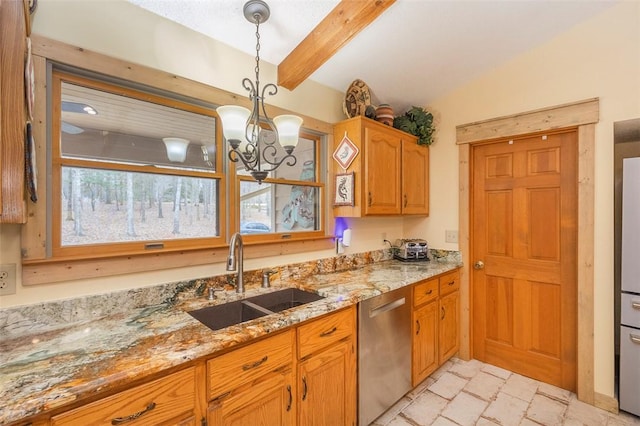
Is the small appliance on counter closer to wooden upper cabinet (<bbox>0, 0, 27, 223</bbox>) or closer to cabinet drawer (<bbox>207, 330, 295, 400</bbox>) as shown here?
cabinet drawer (<bbox>207, 330, 295, 400</bbox>)

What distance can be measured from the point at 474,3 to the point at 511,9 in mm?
323

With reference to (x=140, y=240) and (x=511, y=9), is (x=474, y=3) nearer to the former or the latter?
(x=511, y=9)

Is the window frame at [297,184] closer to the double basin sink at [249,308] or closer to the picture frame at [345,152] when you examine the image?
the picture frame at [345,152]

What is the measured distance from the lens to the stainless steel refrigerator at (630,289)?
6.47 feet

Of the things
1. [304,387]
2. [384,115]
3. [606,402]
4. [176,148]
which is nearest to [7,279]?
[176,148]

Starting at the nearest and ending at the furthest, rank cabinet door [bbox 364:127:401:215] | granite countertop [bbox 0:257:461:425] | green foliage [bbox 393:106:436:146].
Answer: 1. granite countertop [bbox 0:257:461:425]
2. cabinet door [bbox 364:127:401:215]
3. green foliage [bbox 393:106:436:146]

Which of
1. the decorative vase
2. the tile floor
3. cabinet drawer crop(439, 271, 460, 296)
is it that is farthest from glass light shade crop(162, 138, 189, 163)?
cabinet drawer crop(439, 271, 460, 296)

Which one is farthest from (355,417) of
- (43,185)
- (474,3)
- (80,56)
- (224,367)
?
(474,3)

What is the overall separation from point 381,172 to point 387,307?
1145 millimetres

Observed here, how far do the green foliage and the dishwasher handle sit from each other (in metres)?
1.68

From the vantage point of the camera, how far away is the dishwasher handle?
6.31 ft

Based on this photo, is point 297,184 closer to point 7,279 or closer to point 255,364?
point 255,364

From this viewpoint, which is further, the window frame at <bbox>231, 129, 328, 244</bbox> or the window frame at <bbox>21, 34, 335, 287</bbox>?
the window frame at <bbox>231, 129, 328, 244</bbox>

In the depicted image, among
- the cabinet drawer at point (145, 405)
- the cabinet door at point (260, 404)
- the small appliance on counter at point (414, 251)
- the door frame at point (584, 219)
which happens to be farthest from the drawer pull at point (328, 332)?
the door frame at point (584, 219)
